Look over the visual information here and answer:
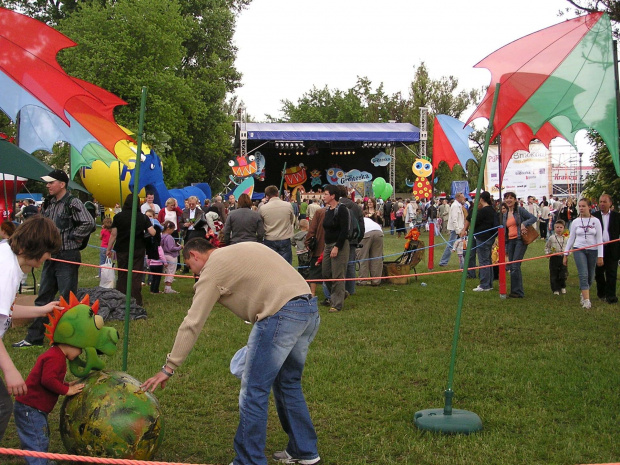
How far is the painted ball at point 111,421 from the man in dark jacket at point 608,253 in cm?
910

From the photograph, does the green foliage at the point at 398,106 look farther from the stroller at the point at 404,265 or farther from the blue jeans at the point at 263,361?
the blue jeans at the point at 263,361

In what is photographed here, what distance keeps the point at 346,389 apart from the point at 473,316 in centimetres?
435

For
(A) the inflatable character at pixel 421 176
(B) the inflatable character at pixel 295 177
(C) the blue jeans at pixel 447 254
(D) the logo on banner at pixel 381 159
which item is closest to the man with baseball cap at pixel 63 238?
(C) the blue jeans at pixel 447 254

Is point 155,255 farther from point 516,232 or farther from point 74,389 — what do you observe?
point 74,389

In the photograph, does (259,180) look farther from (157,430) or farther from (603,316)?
(157,430)

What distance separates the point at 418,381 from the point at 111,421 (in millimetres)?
3564

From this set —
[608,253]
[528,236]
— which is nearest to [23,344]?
[528,236]

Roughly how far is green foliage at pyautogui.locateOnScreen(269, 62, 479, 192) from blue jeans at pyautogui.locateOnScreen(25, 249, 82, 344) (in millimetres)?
36913

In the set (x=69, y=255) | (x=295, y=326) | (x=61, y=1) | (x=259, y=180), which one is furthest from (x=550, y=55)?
(x=61, y=1)

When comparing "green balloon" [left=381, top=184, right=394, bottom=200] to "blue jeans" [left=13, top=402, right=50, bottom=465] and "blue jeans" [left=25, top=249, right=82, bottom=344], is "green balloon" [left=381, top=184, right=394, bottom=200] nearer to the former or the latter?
"blue jeans" [left=25, top=249, right=82, bottom=344]

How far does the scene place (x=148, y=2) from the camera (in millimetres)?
30703

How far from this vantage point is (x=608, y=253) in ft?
37.3

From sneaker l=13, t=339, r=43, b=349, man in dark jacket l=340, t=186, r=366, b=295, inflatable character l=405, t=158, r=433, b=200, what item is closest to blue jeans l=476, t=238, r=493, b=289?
man in dark jacket l=340, t=186, r=366, b=295

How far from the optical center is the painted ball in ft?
13.7
